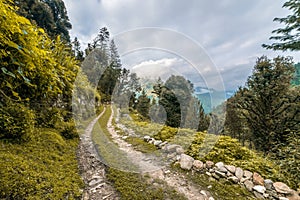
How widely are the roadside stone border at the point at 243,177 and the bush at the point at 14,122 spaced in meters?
3.31

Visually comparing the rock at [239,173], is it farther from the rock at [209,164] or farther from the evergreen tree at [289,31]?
the evergreen tree at [289,31]

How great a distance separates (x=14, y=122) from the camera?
296cm

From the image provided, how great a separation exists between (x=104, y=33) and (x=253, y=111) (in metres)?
26.6

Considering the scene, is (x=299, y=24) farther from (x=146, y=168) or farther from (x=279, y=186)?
(x=146, y=168)

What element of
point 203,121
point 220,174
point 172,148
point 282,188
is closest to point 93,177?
point 172,148

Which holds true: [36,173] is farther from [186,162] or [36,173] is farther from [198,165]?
[198,165]

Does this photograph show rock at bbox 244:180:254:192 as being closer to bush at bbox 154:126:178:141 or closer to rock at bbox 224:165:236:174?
rock at bbox 224:165:236:174

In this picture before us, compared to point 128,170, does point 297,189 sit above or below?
above

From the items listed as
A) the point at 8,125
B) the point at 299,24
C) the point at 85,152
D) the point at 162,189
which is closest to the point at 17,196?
the point at 8,125

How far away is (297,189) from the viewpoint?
2.74m

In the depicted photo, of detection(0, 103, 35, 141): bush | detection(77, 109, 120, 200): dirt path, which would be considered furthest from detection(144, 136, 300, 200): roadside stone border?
detection(0, 103, 35, 141): bush

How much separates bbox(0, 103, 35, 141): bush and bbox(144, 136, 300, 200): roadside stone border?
10.8 feet

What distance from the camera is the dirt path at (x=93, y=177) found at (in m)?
2.40

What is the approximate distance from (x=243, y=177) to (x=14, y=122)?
459cm
